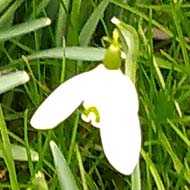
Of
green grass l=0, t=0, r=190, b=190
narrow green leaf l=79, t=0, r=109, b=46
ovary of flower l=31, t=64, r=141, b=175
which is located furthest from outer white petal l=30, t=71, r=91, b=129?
narrow green leaf l=79, t=0, r=109, b=46

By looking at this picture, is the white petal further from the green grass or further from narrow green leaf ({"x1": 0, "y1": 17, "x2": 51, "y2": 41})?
narrow green leaf ({"x1": 0, "y1": 17, "x2": 51, "y2": 41})

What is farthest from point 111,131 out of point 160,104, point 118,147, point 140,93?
point 140,93

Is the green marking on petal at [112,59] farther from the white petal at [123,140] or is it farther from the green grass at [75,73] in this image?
the green grass at [75,73]

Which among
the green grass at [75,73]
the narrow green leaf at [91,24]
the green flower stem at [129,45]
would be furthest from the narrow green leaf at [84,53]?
the green flower stem at [129,45]

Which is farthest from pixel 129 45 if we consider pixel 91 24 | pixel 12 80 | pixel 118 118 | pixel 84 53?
pixel 91 24

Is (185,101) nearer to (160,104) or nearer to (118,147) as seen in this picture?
(160,104)
